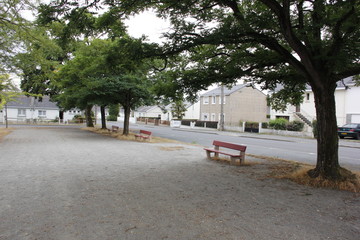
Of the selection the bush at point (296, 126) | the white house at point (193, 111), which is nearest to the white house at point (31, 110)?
the white house at point (193, 111)

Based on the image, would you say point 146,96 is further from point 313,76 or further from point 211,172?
point 313,76

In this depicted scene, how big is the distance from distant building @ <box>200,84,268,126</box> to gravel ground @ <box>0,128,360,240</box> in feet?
121

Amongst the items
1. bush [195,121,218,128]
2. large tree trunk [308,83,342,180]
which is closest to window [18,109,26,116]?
bush [195,121,218,128]

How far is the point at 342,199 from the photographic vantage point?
5609 millimetres

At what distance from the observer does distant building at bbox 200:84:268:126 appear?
146ft

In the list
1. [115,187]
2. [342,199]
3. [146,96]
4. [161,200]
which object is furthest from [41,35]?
[342,199]

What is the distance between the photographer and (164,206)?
4883 mm

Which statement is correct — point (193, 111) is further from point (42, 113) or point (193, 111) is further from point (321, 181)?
point (321, 181)

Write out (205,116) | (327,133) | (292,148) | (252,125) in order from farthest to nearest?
(205,116) < (252,125) < (292,148) < (327,133)

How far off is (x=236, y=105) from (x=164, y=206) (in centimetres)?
4152

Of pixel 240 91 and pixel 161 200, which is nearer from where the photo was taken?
pixel 161 200

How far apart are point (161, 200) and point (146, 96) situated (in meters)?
15.1

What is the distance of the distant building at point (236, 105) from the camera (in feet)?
146

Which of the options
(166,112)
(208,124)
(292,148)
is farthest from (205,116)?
(292,148)
